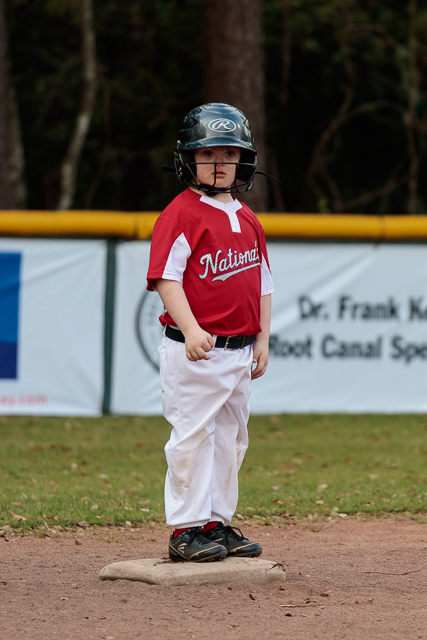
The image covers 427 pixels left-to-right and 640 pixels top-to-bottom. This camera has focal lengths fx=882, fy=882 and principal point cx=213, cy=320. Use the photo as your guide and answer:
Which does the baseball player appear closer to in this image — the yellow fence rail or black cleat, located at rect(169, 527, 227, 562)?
black cleat, located at rect(169, 527, 227, 562)

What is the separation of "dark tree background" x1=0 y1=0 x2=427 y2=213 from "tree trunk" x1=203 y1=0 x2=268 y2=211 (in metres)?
4.66

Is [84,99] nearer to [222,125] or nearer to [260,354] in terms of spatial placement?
[222,125]

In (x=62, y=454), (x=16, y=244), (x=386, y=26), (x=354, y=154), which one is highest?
(x=386, y=26)

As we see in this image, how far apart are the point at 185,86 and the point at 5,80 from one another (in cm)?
622

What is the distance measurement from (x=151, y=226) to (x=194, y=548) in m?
5.08

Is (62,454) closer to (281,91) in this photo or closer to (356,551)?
(356,551)

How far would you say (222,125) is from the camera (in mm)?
3777

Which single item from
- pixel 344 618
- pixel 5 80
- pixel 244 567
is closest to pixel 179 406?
pixel 244 567

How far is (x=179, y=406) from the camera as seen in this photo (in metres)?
3.74

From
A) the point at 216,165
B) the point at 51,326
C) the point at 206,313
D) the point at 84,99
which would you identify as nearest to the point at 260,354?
the point at 206,313

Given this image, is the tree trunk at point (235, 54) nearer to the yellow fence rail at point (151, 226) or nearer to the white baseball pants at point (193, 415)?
the yellow fence rail at point (151, 226)

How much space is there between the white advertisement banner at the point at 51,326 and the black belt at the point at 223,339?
4815 millimetres

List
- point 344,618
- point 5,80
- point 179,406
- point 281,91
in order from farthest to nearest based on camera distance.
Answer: point 281,91
point 5,80
point 179,406
point 344,618

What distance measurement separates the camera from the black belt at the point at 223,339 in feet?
12.3
